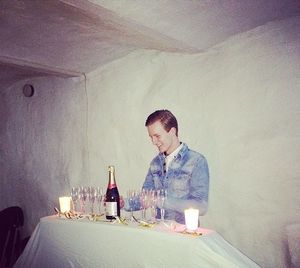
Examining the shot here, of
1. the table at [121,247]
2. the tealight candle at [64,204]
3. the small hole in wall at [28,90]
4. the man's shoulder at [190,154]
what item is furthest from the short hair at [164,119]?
the small hole in wall at [28,90]

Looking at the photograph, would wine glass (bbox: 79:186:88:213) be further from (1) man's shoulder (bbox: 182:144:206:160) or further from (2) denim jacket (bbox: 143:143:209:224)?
(1) man's shoulder (bbox: 182:144:206:160)

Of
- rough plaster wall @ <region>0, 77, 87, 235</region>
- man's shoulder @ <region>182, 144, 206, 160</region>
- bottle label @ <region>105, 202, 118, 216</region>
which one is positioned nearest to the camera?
bottle label @ <region>105, 202, 118, 216</region>

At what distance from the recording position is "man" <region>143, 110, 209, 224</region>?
341cm

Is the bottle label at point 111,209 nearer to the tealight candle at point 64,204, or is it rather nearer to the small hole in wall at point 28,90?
the tealight candle at point 64,204

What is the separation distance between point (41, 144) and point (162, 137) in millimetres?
2519

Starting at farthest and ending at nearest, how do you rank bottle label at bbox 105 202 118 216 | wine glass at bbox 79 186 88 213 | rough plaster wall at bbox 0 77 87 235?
1. rough plaster wall at bbox 0 77 87 235
2. wine glass at bbox 79 186 88 213
3. bottle label at bbox 105 202 118 216

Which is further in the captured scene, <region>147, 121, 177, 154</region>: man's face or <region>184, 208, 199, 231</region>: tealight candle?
<region>147, 121, 177, 154</region>: man's face

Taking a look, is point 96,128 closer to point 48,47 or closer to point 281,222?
point 48,47

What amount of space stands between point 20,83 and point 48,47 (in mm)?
2331

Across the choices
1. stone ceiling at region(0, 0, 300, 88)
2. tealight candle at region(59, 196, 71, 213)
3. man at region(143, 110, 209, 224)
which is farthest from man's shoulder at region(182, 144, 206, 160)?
tealight candle at region(59, 196, 71, 213)

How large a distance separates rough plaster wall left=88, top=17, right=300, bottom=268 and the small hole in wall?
2175 mm

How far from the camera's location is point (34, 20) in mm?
2863

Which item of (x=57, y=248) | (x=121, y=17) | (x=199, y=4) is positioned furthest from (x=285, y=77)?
(x=57, y=248)

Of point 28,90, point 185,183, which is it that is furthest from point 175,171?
point 28,90
